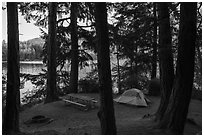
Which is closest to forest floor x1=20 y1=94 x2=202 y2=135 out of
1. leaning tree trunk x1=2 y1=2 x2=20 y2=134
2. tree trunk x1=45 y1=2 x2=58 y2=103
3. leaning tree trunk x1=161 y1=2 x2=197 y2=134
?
tree trunk x1=45 y1=2 x2=58 y2=103

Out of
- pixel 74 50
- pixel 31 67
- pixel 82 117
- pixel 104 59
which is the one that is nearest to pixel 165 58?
pixel 104 59

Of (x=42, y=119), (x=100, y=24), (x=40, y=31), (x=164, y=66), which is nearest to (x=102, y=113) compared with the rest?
(x=100, y=24)

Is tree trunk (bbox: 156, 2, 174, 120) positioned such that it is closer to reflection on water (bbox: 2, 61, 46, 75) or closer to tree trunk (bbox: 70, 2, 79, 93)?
tree trunk (bbox: 70, 2, 79, 93)

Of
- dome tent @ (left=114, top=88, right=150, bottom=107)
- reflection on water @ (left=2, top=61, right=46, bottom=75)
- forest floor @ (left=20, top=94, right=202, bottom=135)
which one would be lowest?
forest floor @ (left=20, top=94, right=202, bottom=135)

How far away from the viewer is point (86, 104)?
14.0 meters

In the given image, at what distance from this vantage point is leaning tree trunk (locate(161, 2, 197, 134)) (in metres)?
6.85

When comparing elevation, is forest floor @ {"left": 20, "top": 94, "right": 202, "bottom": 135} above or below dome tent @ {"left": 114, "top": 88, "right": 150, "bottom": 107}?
below

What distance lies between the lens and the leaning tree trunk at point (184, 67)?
6.85 metres

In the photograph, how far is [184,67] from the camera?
276 inches

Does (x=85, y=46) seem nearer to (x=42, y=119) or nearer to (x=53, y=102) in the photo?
(x=53, y=102)

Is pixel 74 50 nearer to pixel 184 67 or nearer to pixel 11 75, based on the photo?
pixel 11 75

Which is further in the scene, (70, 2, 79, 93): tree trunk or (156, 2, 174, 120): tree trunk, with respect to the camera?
(70, 2, 79, 93): tree trunk

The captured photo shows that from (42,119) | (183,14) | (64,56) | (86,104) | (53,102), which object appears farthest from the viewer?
(64,56)

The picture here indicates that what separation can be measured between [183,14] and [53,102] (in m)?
10.4
